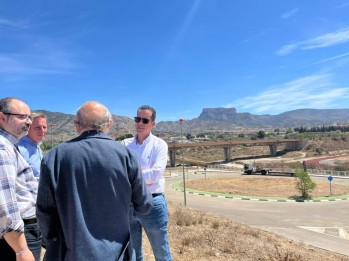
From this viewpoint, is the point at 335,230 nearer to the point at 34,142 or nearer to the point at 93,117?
the point at 34,142

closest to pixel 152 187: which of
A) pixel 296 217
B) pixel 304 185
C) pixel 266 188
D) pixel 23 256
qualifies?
pixel 23 256

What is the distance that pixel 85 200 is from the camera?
239 centimetres

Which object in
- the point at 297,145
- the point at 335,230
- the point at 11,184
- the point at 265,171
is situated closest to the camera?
the point at 11,184

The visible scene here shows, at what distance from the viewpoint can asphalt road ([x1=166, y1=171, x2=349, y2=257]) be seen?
49.4ft

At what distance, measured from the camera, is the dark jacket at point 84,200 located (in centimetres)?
235

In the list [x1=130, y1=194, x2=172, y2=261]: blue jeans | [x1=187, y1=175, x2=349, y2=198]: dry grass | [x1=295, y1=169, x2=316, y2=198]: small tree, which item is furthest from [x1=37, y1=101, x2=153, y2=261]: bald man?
[x1=187, y1=175, x2=349, y2=198]: dry grass

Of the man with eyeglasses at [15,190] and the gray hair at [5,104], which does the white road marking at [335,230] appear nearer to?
the man with eyeglasses at [15,190]

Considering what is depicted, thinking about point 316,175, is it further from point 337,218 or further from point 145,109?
point 145,109

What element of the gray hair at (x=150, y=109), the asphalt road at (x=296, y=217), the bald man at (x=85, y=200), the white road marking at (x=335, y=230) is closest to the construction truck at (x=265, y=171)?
the asphalt road at (x=296, y=217)

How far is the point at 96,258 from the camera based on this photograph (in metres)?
2.36

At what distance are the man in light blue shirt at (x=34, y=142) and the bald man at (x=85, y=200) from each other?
4.13ft

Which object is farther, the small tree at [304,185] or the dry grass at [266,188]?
the dry grass at [266,188]

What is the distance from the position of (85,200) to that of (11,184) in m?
0.53

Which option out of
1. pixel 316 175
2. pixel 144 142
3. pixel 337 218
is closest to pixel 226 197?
pixel 337 218
